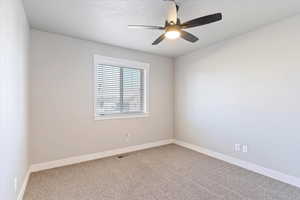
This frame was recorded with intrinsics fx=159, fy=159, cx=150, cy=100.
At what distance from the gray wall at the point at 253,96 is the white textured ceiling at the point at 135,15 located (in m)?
0.34

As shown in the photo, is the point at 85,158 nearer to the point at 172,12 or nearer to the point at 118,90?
the point at 118,90

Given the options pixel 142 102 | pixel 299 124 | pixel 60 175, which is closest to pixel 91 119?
pixel 60 175

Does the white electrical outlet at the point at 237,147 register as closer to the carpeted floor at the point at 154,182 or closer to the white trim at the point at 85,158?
the carpeted floor at the point at 154,182

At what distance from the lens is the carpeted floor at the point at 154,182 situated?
6.86 feet

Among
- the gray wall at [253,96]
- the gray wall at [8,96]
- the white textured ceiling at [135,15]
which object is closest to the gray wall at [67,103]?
the white textured ceiling at [135,15]

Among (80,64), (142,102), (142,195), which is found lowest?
(142,195)

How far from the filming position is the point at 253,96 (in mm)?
2799

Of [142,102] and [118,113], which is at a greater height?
[142,102]

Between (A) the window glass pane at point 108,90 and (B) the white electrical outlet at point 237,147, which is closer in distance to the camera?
(B) the white electrical outlet at point 237,147

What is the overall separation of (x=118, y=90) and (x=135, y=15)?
1.84 m

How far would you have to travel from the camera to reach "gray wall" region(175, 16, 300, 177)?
2379 millimetres

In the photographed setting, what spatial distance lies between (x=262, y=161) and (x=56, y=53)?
409 cm

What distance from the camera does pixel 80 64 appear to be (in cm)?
319

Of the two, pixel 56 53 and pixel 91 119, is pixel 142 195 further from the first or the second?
pixel 56 53
